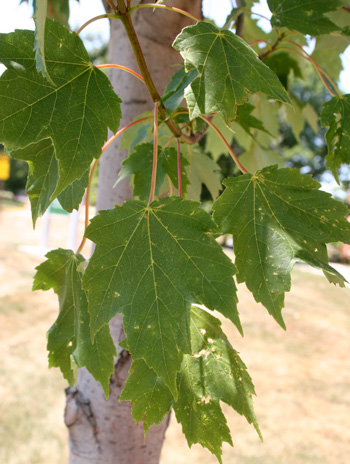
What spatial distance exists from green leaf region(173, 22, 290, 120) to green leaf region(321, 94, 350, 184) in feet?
0.42

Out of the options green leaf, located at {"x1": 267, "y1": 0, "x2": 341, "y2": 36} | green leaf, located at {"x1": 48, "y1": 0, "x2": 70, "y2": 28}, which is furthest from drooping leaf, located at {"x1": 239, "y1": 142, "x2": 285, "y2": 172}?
green leaf, located at {"x1": 48, "y1": 0, "x2": 70, "y2": 28}

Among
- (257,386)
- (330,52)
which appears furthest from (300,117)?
(257,386)

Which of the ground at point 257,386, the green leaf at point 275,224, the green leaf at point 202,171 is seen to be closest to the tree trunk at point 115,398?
the green leaf at point 202,171

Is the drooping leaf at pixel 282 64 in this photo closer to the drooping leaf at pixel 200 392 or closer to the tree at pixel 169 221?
the tree at pixel 169 221

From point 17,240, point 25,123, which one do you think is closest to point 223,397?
point 25,123

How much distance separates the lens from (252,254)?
36cm

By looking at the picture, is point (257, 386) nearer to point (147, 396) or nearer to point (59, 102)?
point (147, 396)

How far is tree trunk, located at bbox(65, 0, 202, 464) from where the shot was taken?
646 mm

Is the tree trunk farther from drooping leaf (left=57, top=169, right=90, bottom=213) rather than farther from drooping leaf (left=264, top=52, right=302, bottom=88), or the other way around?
drooping leaf (left=57, top=169, right=90, bottom=213)

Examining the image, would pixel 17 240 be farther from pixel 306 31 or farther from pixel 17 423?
pixel 306 31

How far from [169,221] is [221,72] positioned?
109 mm

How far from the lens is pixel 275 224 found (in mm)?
373

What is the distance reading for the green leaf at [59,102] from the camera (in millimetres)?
325

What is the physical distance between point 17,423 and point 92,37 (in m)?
6.99
